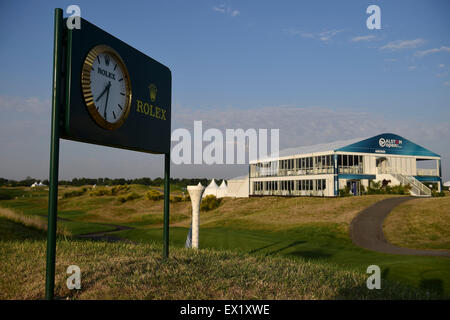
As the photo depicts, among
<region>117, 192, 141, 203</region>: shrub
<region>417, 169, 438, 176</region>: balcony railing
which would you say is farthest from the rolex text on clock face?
<region>117, 192, 141, 203</region>: shrub

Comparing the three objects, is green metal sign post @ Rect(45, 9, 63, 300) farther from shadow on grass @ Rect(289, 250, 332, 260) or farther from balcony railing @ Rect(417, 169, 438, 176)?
balcony railing @ Rect(417, 169, 438, 176)

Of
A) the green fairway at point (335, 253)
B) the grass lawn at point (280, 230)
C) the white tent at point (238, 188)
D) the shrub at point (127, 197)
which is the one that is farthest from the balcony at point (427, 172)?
the shrub at point (127, 197)

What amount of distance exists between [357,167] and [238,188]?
2111cm

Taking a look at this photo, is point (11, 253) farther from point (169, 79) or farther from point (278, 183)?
point (278, 183)

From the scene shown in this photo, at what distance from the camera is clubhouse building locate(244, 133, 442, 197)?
4116 centimetres

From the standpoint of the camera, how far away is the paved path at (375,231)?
58.1 ft

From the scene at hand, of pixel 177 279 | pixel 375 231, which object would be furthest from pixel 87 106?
pixel 375 231

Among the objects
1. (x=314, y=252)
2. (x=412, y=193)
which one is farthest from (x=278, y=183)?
(x=314, y=252)

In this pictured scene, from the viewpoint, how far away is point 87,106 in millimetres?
5957

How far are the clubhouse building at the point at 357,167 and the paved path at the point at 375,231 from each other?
990 cm

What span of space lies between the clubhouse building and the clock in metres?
36.7

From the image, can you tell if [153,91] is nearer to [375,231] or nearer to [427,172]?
[375,231]

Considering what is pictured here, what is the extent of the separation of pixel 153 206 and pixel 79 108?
48250mm

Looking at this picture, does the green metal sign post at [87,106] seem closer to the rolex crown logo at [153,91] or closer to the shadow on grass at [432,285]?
the rolex crown logo at [153,91]
